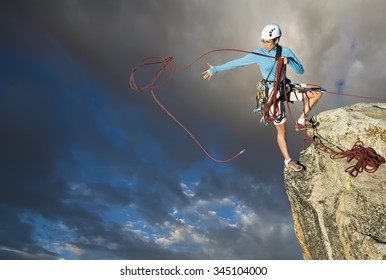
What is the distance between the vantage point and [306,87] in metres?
13.0

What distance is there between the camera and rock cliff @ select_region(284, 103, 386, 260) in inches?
391

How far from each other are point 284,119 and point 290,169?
191cm

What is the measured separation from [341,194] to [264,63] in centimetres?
523

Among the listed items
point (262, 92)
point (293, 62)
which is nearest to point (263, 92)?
point (262, 92)

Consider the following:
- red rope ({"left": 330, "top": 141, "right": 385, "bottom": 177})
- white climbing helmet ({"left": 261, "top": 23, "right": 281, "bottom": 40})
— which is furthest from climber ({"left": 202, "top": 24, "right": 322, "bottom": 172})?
red rope ({"left": 330, "top": 141, "right": 385, "bottom": 177})

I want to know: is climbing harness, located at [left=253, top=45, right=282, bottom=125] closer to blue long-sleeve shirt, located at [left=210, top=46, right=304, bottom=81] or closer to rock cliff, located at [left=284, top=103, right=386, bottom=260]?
blue long-sleeve shirt, located at [left=210, top=46, right=304, bottom=81]

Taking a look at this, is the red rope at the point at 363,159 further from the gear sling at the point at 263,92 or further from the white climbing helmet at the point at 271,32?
the white climbing helmet at the point at 271,32

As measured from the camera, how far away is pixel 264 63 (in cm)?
1255

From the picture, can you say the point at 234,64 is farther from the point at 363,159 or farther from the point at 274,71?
the point at 363,159

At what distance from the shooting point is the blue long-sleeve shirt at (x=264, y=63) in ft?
40.8

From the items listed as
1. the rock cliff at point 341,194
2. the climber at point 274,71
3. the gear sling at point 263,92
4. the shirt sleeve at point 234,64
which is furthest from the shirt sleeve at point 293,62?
the rock cliff at point 341,194

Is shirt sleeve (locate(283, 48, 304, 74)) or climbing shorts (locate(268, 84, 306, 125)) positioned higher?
shirt sleeve (locate(283, 48, 304, 74))
